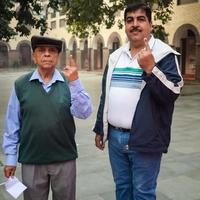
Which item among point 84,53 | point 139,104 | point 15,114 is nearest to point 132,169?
point 139,104

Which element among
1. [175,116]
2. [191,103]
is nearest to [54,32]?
[191,103]

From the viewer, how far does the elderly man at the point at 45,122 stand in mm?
3244

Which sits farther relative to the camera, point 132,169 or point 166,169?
point 166,169

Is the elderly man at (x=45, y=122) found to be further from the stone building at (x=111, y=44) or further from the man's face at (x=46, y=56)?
the stone building at (x=111, y=44)

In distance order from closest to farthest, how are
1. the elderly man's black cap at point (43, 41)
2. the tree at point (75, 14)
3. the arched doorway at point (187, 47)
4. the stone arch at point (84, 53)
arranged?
the elderly man's black cap at point (43, 41), the tree at point (75, 14), the arched doorway at point (187, 47), the stone arch at point (84, 53)

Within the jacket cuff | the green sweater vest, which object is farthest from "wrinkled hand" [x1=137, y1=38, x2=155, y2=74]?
the jacket cuff

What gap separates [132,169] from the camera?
3.58m

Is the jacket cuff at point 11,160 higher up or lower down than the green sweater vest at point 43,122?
lower down

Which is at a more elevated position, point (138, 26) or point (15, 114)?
point (138, 26)

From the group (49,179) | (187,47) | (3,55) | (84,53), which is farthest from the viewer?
(3,55)

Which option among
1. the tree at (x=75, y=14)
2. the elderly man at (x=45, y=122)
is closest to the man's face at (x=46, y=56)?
the elderly man at (x=45, y=122)

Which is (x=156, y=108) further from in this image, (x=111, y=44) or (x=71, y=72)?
(x=111, y=44)

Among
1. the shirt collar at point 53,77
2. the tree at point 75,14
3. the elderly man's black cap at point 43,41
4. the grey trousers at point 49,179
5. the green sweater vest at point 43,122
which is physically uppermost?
the tree at point 75,14

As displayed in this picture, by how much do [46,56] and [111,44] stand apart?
116ft
